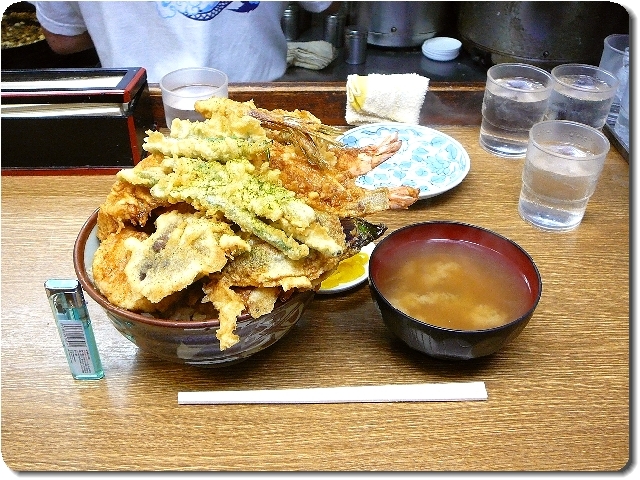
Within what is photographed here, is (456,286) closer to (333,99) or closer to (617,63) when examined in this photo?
(333,99)

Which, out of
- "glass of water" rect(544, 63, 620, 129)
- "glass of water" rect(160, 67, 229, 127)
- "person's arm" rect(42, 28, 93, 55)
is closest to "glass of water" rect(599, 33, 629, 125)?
"glass of water" rect(544, 63, 620, 129)

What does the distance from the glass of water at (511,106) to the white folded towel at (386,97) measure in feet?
0.70

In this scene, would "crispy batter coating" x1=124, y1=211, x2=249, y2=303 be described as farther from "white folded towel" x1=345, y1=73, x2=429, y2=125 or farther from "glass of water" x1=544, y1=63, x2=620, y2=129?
"glass of water" x1=544, y1=63, x2=620, y2=129

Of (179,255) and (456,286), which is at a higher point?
(179,255)

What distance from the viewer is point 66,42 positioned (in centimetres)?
242

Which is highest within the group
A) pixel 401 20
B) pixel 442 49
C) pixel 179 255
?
pixel 179 255

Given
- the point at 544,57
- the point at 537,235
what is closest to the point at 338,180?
the point at 537,235

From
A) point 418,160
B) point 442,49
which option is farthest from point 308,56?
point 418,160

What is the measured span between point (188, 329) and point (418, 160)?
101 centimetres

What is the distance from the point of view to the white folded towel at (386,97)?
1759 mm

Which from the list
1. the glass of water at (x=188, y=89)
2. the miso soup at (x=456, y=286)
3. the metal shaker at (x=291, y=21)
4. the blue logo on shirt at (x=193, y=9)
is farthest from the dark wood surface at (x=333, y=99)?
the metal shaker at (x=291, y=21)

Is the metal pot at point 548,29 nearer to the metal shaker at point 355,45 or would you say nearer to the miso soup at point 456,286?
the metal shaker at point 355,45

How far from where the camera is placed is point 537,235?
56.6 inches

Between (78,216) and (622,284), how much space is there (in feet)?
4.43
